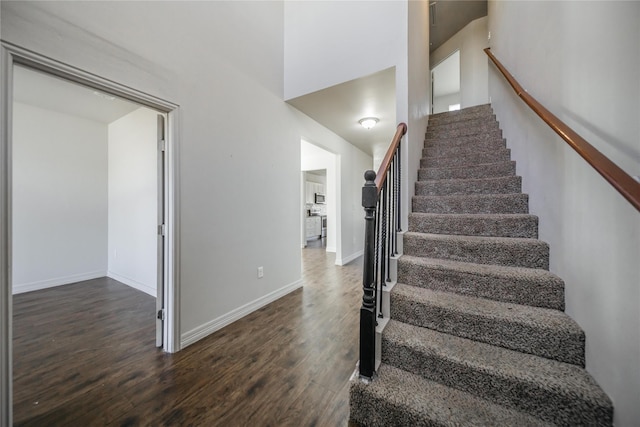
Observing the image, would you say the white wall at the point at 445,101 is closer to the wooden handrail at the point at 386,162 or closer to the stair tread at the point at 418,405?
the wooden handrail at the point at 386,162

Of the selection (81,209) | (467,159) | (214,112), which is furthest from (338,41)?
(81,209)

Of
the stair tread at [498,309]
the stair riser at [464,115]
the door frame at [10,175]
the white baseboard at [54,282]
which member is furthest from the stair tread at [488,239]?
the white baseboard at [54,282]

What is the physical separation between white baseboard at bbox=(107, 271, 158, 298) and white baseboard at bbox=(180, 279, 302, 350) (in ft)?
5.42

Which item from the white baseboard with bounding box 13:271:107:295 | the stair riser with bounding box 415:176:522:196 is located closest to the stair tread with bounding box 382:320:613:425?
the stair riser with bounding box 415:176:522:196

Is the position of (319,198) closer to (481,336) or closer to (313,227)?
(313,227)

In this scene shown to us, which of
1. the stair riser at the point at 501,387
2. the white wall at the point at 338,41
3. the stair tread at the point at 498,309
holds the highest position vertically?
the white wall at the point at 338,41

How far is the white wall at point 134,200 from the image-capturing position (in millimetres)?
3348

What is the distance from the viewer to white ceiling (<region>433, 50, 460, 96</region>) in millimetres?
5564

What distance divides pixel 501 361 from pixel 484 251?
75cm

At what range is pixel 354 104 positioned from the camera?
323cm

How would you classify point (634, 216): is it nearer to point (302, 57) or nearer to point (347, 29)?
point (347, 29)

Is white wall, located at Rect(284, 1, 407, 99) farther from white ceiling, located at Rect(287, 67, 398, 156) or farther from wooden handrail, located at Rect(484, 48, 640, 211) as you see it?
wooden handrail, located at Rect(484, 48, 640, 211)

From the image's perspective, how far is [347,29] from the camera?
2.65 meters

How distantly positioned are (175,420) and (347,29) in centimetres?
370
